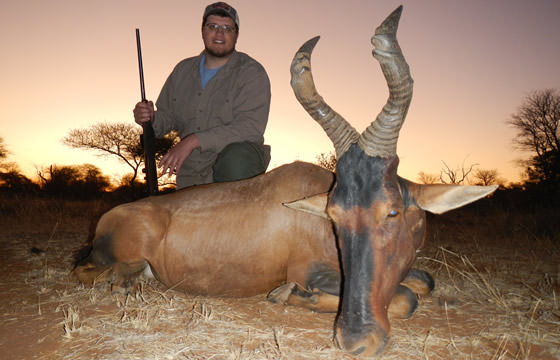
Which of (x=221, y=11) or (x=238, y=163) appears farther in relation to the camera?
(x=221, y=11)

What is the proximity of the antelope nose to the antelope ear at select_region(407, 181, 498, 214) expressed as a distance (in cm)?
94

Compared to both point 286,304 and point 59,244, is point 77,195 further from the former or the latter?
point 286,304

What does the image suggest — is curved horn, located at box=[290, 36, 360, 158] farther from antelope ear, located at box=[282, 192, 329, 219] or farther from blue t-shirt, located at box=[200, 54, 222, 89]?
blue t-shirt, located at box=[200, 54, 222, 89]

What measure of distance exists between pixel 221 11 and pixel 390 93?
3.67 m

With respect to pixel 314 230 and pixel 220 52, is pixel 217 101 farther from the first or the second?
pixel 314 230

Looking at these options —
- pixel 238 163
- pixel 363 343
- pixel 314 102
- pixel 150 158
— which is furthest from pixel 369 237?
pixel 150 158

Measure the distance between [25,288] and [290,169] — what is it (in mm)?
2877

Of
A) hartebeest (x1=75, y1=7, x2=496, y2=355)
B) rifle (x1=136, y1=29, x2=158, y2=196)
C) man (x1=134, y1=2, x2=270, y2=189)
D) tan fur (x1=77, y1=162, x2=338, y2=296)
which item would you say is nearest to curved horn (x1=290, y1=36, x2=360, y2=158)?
hartebeest (x1=75, y1=7, x2=496, y2=355)

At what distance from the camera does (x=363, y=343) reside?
Result: 229 centimetres

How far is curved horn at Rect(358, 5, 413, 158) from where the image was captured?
253 centimetres

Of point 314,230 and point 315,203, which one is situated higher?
point 315,203

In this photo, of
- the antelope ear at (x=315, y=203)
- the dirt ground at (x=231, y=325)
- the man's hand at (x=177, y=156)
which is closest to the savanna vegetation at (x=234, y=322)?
the dirt ground at (x=231, y=325)

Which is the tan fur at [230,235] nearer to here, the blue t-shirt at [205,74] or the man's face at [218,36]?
the blue t-shirt at [205,74]

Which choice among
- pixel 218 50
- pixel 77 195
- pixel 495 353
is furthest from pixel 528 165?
pixel 77 195
